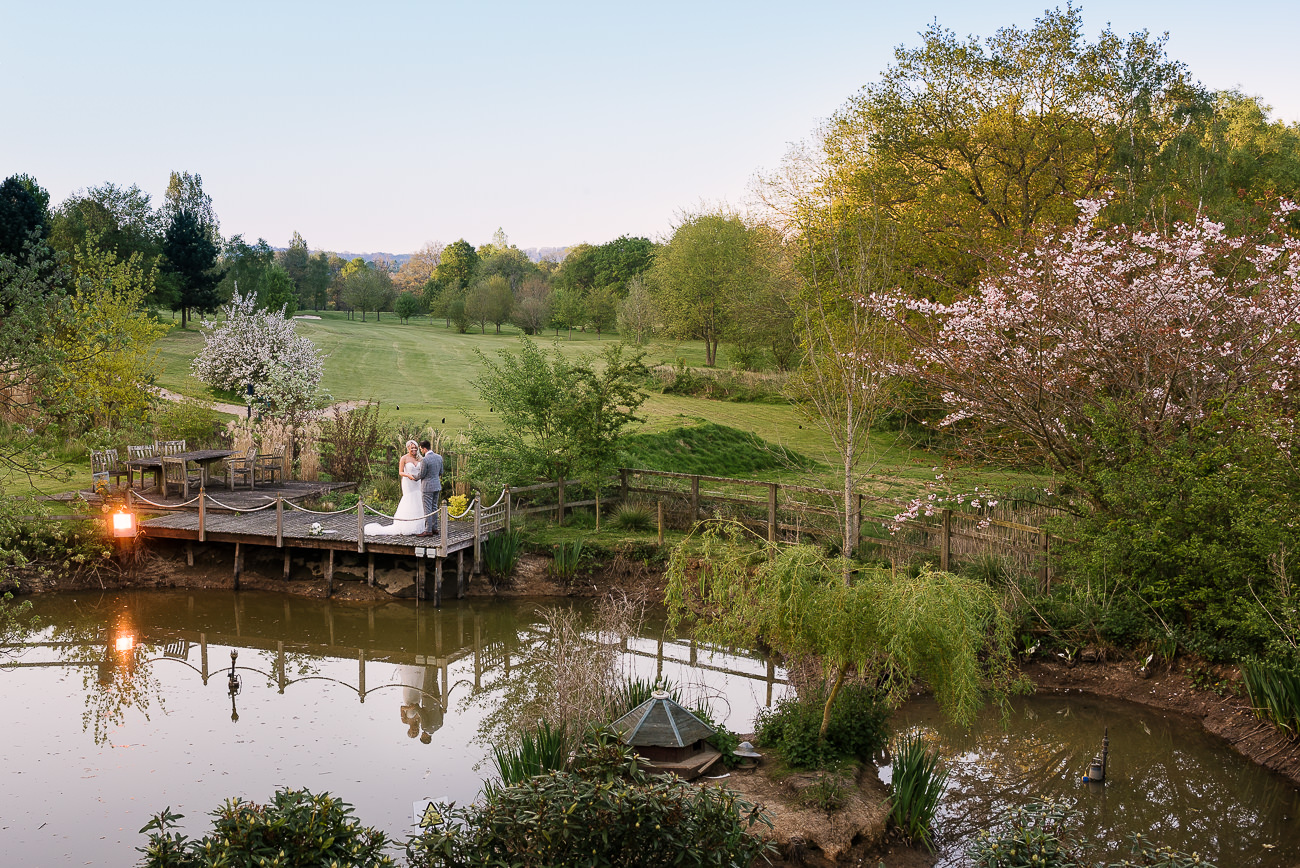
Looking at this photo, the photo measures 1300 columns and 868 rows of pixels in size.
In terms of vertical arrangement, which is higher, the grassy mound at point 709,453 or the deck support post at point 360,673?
the grassy mound at point 709,453

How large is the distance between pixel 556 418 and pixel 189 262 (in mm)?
36546

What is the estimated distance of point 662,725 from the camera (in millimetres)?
9086

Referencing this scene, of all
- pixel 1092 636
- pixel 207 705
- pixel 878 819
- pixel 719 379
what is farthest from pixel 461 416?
pixel 878 819

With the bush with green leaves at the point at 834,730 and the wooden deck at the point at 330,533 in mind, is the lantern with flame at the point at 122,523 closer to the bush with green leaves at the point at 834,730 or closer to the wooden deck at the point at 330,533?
the wooden deck at the point at 330,533

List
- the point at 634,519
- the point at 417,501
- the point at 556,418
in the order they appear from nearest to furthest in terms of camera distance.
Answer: the point at 417,501, the point at 634,519, the point at 556,418

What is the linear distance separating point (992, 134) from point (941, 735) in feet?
61.2

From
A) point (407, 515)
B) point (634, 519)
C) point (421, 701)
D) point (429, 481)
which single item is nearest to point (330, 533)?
point (407, 515)

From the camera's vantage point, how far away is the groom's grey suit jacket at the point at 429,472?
53.9 ft

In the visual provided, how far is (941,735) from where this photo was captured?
11.2 m

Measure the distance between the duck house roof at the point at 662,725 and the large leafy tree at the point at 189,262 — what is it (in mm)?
43990

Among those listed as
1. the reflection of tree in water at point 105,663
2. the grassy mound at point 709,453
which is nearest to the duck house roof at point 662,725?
the reflection of tree in water at point 105,663

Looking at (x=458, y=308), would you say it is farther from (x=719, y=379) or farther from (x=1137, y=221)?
(x=1137, y=221)

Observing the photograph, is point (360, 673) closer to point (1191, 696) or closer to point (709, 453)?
point (1191, 696)

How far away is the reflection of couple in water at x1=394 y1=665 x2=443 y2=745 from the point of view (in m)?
11.6
